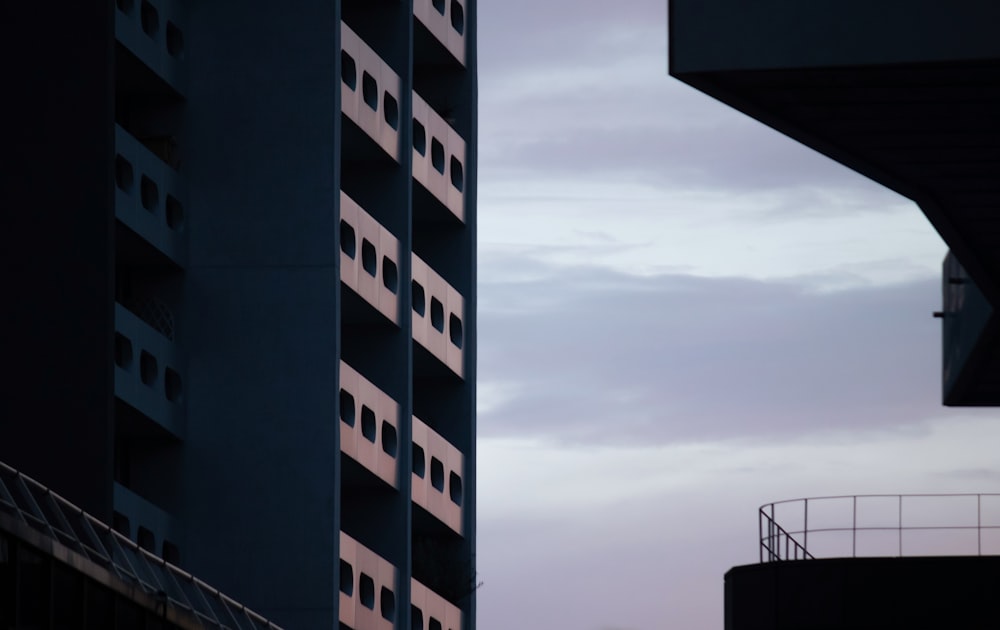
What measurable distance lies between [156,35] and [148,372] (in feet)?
22.2

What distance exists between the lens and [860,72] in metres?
24.9

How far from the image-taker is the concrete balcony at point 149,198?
145ft

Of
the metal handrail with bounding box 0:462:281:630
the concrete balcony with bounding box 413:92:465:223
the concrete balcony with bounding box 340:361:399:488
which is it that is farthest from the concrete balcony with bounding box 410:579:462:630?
the metal handrail with bounding box 0:462:281:630

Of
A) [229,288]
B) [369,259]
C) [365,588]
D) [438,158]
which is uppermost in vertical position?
A: [438,158]

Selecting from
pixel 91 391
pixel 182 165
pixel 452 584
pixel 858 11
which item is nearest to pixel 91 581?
pixel 91 391

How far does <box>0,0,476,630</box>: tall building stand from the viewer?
4272cm

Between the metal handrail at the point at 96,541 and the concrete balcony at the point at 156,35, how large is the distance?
35.1 feet

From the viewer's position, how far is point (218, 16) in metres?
48.6

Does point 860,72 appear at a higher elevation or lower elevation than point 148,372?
lower

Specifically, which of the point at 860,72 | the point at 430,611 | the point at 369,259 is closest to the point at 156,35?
the point at 369,259

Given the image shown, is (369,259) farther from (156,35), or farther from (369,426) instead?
(156,35)

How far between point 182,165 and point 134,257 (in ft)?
8.15

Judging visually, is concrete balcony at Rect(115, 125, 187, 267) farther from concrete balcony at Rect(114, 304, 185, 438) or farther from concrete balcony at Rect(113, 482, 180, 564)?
concrete balcony at Rect(113, 482, 180, 564)

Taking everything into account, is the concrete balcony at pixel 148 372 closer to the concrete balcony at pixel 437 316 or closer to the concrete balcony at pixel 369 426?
the concrete balcony at pixel 369 426
